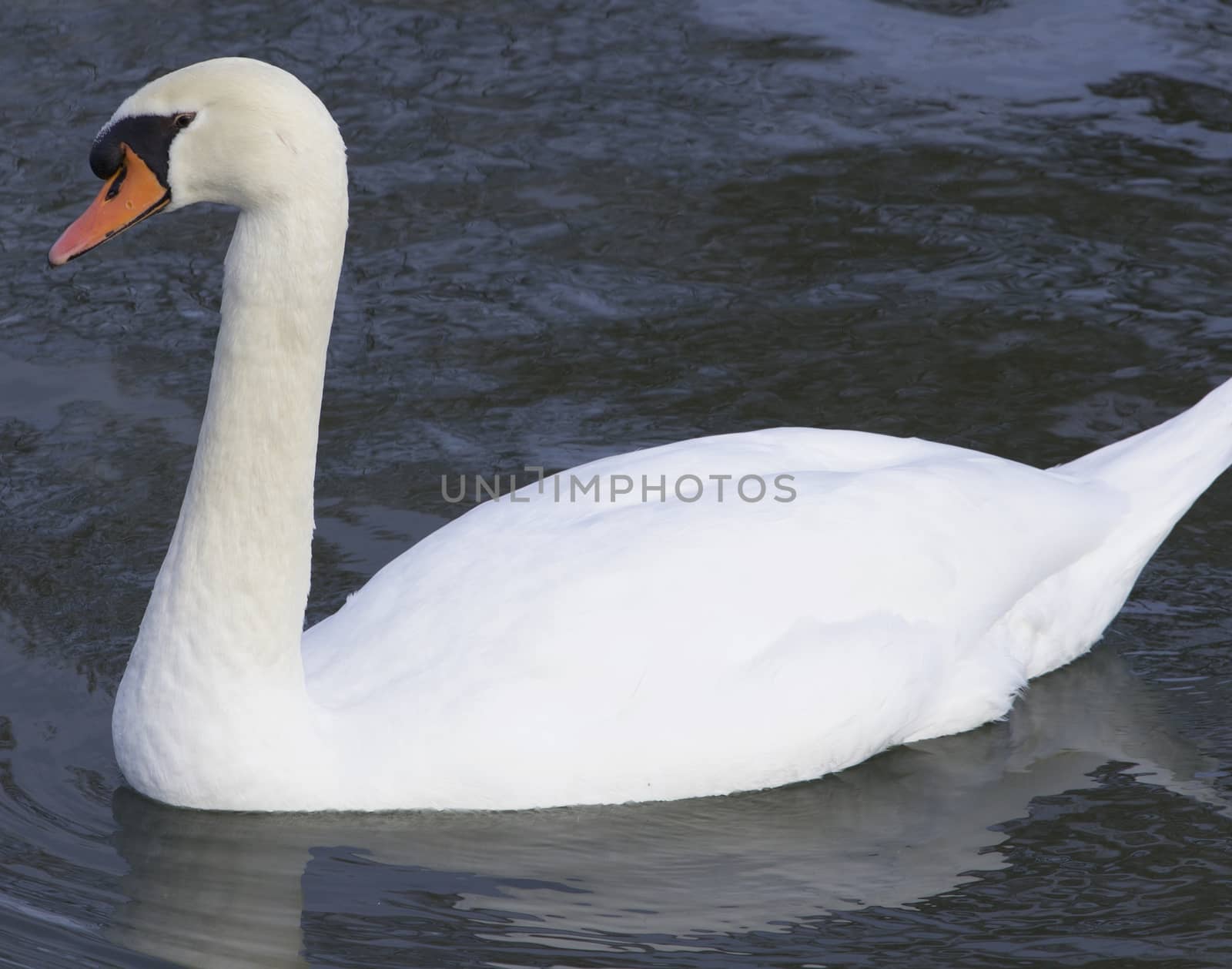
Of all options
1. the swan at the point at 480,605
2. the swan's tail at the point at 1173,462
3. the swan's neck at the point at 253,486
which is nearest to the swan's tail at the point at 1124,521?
the swan's tail at the point at 1173,462

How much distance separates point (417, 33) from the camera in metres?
11.2

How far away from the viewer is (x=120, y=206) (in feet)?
16.3

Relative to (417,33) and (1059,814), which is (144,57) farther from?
(1059,814)

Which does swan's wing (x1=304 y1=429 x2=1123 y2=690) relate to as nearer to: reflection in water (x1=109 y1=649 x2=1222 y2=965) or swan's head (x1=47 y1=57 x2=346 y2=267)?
reflection in water (x1=109 y1=649 x2=1222 y2=965)

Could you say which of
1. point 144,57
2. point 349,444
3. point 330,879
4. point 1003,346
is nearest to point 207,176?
point 330,879

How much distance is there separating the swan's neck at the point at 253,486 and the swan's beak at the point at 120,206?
0.23 metres

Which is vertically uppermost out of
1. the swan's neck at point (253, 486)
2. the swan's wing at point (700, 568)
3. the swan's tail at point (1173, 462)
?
the swan's neck at point (253, 486)

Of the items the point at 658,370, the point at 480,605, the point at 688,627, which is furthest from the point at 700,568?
the point at 658,370

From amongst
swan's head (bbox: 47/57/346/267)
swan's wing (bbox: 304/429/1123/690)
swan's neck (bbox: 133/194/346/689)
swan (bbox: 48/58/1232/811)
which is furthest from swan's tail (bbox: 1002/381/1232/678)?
swan's head (bbox: 47/57/346/267)

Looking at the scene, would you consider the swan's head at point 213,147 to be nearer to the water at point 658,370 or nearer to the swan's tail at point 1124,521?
the water at point 658,370

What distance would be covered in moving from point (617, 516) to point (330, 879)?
126cm

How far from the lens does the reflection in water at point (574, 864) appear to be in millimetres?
5164

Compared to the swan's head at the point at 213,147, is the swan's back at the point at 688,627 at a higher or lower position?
lower

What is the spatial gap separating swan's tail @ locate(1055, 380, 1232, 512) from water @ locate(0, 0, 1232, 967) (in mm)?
391
